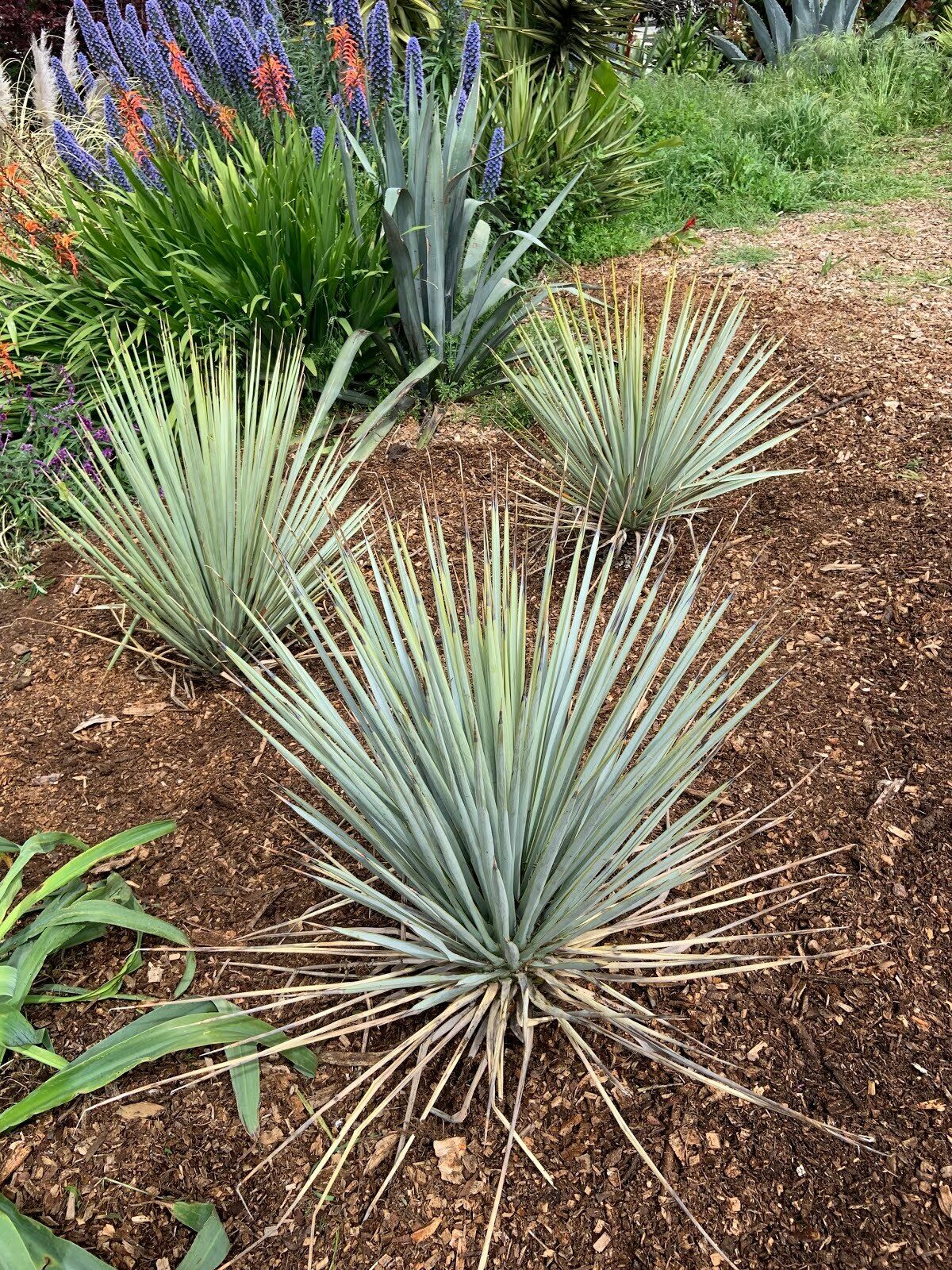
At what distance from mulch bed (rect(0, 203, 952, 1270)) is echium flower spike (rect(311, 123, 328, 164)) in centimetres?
190

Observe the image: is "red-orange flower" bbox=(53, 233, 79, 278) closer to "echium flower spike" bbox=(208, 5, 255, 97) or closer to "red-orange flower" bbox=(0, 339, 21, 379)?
"red-orange flower" bbox=(0, 339, 21, 379)

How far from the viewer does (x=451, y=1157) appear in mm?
1439

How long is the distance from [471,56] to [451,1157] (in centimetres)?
392

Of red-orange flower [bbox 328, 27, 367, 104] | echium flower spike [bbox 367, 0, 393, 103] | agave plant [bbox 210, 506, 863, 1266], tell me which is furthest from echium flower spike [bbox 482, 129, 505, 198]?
agave plant [bbox 210, 506, 863, 1266]

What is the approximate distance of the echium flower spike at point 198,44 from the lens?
12.6 ft

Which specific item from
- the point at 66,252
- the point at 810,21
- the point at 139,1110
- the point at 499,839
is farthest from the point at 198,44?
the point at 810,21

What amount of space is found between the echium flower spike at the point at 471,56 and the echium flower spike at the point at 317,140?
2.22 feet

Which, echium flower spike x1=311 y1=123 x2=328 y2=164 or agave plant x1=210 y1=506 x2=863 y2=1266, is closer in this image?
agave plant x1=210 y1=506 x2=863 y2=1266

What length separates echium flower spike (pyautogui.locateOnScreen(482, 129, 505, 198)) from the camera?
12.3 feet

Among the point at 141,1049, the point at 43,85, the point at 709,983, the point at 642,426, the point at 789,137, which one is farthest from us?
the point at 789,137

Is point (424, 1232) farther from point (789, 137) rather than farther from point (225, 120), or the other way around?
point (789, 137)

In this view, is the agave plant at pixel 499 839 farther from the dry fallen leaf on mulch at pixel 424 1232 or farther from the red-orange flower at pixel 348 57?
the red-orange flower at pixel 348 57

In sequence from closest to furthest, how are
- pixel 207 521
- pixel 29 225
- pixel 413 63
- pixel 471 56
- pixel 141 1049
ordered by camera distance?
1. pixel 141 1049
2. pixel 207 521
3. pixel 413 63
4. pixel 471 56
5. pixel 29 225

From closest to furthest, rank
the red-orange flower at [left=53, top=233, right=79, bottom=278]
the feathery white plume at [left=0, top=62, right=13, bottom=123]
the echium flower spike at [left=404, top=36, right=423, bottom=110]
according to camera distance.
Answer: the echium flower spike at [left=404, top=36, right=423, bottom=110] < the red-orange flower at [left=53, top=233, right=79, bottom=278] < the feathery white plume at [left=0, top=62, right=13, bottom=123]
